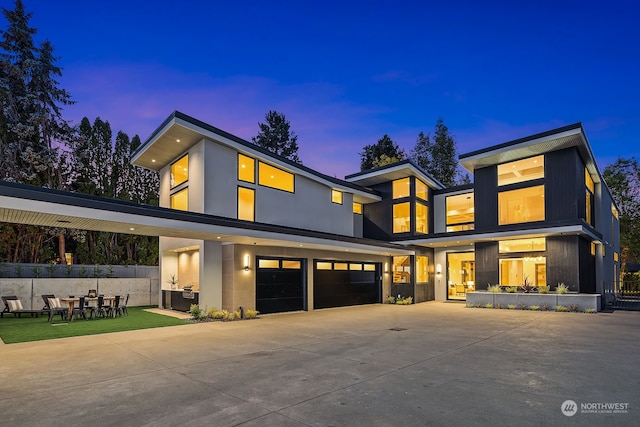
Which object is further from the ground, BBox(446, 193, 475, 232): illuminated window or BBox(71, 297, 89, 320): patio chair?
BBox(446, 193, 475, 232): illuminated window

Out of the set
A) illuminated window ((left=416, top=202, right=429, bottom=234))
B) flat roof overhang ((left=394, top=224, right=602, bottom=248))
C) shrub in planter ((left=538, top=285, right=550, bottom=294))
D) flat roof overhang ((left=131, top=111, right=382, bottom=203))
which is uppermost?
flat roof overhang ((left=131, top=111, right=382, bottom=203))

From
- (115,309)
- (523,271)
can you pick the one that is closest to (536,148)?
(523,271)

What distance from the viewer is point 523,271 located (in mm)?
17922

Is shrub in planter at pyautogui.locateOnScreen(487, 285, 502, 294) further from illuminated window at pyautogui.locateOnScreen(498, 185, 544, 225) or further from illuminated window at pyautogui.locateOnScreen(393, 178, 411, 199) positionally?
illuminated window at pyautogui.locateOnScreen(393, 178, 411, 199)

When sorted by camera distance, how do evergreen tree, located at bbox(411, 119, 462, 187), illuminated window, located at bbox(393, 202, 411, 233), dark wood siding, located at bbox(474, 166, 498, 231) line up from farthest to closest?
evergreen tree, located at bbox(411, 119, 462, 187)
illuminated window, located at bbox(393, 202, 411, 233)
dark wood siding, located at bbox(474, 166, 498, 231)

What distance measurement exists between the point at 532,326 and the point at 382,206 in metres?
12.2

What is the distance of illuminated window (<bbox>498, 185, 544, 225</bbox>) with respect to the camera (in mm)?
17703

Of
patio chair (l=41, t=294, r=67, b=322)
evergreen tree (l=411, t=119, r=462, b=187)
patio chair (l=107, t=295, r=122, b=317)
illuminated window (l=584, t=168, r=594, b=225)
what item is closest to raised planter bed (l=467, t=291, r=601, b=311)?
illuminated window (l=584, t=168, r=594, b=225)

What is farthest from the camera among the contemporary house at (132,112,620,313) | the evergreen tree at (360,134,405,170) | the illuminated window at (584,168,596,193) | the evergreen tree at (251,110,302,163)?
the evergreen tree at (360,134,405,170)

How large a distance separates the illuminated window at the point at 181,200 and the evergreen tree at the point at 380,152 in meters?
28.8

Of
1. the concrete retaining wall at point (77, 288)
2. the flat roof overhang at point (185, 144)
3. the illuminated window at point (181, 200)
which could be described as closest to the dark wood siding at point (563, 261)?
the flat roof overhang at point (185, 144)

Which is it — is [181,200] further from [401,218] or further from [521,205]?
[521,205]

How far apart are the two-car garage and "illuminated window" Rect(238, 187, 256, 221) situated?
202cm

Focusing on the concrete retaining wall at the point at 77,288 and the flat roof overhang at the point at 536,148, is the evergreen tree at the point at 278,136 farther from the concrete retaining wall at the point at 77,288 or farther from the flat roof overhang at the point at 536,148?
the concrete retaining wall at the point at 77,288
